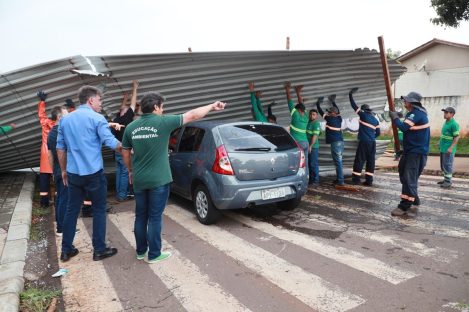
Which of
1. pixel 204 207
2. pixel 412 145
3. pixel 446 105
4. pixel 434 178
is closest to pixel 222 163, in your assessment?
pixel 204 207

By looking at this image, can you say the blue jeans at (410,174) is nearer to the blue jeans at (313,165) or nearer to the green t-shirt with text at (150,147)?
the blue jeans at (313,165)

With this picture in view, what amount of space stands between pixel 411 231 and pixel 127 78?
17.2 feet

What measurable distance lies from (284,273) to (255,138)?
7.62 ft

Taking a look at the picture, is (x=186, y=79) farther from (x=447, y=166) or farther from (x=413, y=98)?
(x=447, y=166)

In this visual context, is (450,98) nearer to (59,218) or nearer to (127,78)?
(127,78)

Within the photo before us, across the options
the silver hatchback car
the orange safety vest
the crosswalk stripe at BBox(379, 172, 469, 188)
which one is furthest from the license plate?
the crosswalk stripe at BBox(379, 172, 469, 188)

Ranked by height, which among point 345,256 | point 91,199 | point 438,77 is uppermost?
point 438,77

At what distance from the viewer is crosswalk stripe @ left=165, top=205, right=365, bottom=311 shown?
3.10 metres

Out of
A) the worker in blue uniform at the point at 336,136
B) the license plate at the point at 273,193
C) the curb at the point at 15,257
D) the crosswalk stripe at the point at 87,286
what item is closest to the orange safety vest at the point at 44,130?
the curb at the point at 15,257

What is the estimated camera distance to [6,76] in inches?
239

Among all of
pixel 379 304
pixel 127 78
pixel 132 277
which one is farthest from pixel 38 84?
pixel 379 304

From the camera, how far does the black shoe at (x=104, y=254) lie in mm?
4234

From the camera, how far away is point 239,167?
16.9 ft

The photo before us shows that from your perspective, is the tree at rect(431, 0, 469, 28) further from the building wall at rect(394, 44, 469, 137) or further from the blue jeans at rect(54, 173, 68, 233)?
the blue jeans at rect(54, 173, 68, 233)
